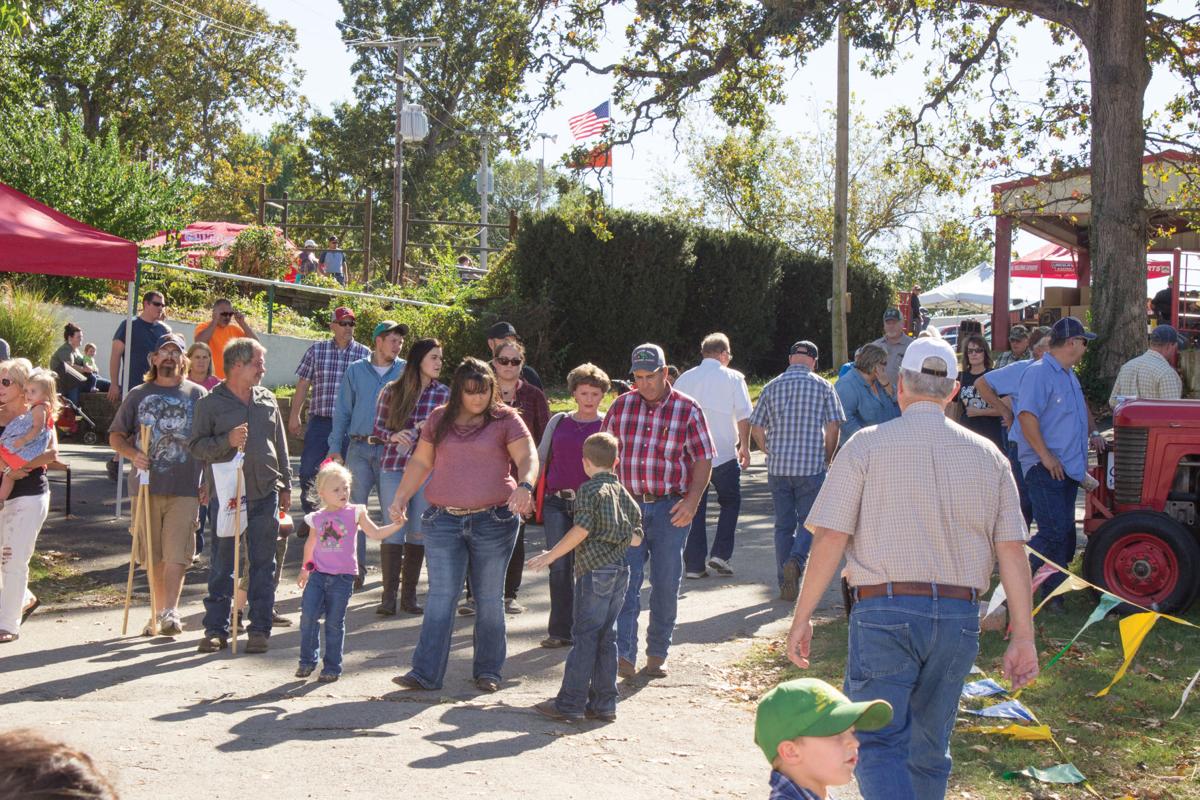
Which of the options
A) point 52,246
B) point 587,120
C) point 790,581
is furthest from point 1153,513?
point 587,120

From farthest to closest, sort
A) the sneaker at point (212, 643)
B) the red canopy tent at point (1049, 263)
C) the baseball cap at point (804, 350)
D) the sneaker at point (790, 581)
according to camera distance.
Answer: the red canopy tent at point (1049, 263)
the baseball cap at point (804, 350)
the sneaker at point (790, 581)
the sneaker at point (212, 643)

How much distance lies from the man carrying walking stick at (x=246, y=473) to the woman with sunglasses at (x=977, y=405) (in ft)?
18.9

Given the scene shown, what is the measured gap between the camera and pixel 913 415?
462 centimetres

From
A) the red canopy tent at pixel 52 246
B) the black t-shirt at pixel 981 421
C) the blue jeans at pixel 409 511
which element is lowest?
the blue jeans at pixel 409 511

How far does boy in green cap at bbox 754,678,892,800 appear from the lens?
331 centimetres

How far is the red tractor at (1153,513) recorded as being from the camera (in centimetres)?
880

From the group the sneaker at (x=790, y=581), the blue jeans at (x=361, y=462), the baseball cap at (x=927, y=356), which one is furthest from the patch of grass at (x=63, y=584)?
the baseball cap at (x=927, y=356)

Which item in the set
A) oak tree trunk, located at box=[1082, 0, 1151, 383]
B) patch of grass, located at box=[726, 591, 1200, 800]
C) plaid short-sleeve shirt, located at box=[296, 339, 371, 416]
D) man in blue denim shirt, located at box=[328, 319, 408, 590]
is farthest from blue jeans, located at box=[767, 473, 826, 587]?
oak tree trunk, located at box=[1082, 0, 1151, 383]

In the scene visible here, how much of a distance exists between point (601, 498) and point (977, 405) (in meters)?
5.74

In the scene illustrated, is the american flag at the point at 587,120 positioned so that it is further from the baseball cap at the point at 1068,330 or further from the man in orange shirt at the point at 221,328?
the baseball cap at the point at 1068,330

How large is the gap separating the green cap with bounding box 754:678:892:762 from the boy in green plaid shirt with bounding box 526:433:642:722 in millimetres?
3219

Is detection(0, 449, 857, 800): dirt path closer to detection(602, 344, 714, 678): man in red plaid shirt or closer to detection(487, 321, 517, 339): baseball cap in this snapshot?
detection(602, 344, 714, 678): man in red plaid shirt

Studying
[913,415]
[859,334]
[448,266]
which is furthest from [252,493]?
[859,334]

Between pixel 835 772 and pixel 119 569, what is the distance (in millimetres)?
8013
